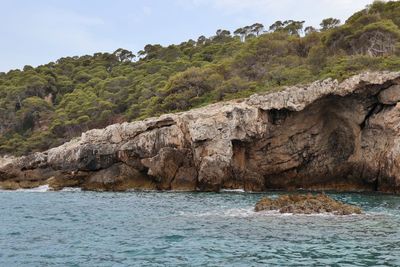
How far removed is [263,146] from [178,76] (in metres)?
26.1

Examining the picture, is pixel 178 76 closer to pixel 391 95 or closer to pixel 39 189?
pixel 39 189

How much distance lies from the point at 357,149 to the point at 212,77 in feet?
87.7

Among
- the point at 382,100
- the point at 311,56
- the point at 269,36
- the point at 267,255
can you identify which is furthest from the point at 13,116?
the point at 267,255

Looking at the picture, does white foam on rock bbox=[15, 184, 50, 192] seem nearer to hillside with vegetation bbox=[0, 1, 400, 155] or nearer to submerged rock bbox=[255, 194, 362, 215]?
hillside with vegetation bbox=[0, 1, 400, 155]

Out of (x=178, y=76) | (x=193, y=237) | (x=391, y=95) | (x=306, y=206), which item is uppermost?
(x=178, y=76)

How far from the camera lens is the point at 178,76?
6881 centimetres

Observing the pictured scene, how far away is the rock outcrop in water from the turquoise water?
13338 mm

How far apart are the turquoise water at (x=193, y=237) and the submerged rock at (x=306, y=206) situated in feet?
2.76

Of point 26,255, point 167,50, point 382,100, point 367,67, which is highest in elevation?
point 167,50

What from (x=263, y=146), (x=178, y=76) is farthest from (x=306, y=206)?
(x=178, y=76)

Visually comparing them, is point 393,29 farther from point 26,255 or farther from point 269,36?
point 26,255

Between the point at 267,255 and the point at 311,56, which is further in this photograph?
the point at 311,56

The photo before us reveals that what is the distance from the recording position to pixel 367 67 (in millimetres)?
48625

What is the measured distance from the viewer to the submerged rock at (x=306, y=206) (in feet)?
84.5
